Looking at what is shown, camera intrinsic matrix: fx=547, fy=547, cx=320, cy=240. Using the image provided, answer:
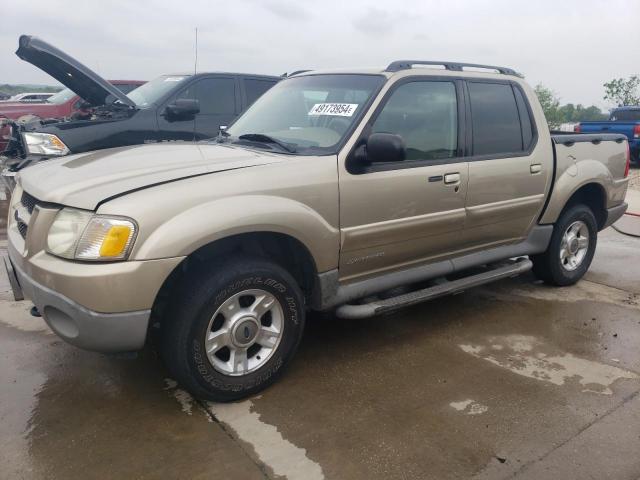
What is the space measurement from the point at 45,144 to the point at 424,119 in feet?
13.4

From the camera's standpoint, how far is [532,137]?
432 centimetres

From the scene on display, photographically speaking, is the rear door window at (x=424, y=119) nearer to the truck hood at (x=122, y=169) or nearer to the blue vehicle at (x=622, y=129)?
the truck hood at (x=122, y=169)

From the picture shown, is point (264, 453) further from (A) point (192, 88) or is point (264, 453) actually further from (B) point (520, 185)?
(A) point (192, 88)

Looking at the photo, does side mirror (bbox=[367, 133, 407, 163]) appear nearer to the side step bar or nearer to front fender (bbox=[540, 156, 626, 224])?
the side step bar

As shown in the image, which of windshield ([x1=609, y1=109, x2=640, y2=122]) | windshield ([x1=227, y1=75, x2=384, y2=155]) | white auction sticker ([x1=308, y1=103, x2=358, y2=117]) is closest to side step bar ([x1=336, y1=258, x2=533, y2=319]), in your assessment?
windshield ([x1=227, y1=75, x2=384, y2=155])

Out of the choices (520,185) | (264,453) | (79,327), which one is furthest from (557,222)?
(79,327)

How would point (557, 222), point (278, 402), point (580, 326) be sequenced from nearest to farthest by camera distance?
point (278, 402) < point (580, 326) < point (557, 222)

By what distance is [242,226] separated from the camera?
8.98ft

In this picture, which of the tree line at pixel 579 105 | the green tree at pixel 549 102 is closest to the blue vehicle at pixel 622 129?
the tree line at pixel 579 105

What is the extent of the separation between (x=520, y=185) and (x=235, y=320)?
2.49 meters

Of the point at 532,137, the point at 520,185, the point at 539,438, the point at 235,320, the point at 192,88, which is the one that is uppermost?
the point at 192,88

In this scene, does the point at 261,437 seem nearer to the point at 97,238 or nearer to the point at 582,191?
the point at 97,238

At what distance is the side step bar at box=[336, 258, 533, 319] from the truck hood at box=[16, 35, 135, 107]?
371cm

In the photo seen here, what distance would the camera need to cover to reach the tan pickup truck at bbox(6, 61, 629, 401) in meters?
2.53
